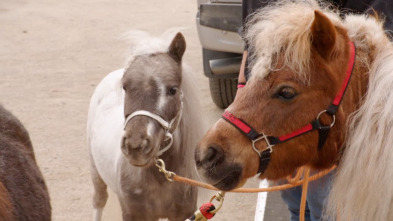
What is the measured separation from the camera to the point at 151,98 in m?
3.18

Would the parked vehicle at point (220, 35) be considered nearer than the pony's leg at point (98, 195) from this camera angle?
No

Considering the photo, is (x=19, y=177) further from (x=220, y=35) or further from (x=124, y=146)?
(x=220, y=35)

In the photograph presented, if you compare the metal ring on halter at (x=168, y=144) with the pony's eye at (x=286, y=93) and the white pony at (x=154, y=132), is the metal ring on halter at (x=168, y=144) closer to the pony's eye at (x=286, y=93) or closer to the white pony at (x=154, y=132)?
the white pony at (x=154, y=132)

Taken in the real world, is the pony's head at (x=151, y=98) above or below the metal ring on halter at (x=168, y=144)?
above

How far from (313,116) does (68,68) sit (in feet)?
23.2

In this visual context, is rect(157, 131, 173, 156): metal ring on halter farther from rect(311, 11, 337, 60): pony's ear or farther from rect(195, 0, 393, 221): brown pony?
rect(311, 11, 337, 60): pony's ear

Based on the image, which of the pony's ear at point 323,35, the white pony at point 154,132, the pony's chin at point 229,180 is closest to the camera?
the pony's ear at point 323,35

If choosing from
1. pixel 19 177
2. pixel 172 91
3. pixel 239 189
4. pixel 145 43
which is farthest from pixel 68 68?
pixel 239 189

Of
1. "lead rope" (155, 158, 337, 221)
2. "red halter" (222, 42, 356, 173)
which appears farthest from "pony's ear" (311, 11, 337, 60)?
"lead rope" (155, 158, 337, 221)

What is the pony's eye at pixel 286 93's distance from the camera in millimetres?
2020

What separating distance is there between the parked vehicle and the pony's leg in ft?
5.22

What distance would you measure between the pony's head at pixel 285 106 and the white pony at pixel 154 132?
3.34ft

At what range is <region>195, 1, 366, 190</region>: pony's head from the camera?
2023 millimetres

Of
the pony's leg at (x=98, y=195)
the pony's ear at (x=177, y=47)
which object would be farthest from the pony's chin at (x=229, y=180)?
the pony's leg at (x=98, y=195)
